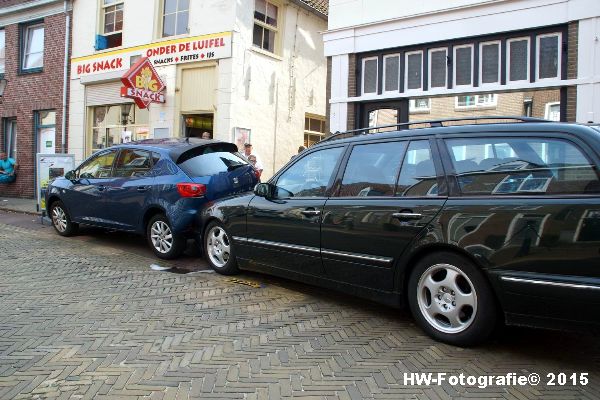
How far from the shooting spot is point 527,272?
3.28 m

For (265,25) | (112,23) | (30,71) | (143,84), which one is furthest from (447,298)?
(30,71)

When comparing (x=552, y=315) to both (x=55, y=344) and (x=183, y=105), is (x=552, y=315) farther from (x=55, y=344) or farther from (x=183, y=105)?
(x=183, y=105)

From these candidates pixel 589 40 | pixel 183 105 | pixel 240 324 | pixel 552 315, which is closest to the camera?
pixel 552 315

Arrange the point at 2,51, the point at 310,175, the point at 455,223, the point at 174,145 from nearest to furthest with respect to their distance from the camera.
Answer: the point at 455,223 < the point at 310,175 < the point at 174,145 < the point at 2,51

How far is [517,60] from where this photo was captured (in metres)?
8.91

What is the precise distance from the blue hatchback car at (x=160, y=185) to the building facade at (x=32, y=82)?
31.4ft

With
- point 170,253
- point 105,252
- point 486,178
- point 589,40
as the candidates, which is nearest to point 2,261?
point 105,252

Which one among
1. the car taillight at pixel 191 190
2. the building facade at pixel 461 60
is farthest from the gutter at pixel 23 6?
the car taillight at pixel 191 190

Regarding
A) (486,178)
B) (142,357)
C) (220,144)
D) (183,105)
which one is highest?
(183,105)

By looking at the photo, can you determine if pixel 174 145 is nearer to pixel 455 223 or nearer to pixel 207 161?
pixel 207 161

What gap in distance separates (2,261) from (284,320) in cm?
452

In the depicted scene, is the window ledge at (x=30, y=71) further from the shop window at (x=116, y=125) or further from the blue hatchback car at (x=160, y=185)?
the blue hatchback car at (x=160, y=185)

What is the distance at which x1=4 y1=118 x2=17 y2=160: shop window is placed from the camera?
58.7ft

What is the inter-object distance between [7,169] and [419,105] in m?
14.0
